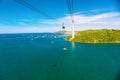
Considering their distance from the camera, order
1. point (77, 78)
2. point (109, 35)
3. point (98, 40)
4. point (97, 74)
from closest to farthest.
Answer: point (77, 78) < point (97, 74) < point (98, 40) < point (109, 35)

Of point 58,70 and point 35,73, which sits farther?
point 58,70

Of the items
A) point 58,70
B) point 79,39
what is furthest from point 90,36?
point 58,70

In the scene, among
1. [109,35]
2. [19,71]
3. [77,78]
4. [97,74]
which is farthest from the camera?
[109,35]

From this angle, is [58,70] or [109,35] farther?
[109,35]

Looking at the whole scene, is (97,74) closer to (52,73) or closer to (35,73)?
(52,73)

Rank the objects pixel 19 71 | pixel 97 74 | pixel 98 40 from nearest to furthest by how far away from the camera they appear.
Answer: pixel 97 74 < pixel 19 71 < pixel 98 40

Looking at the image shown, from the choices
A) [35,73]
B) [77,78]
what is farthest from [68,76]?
[35,73]

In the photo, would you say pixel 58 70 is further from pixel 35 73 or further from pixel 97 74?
pixel 97 74
